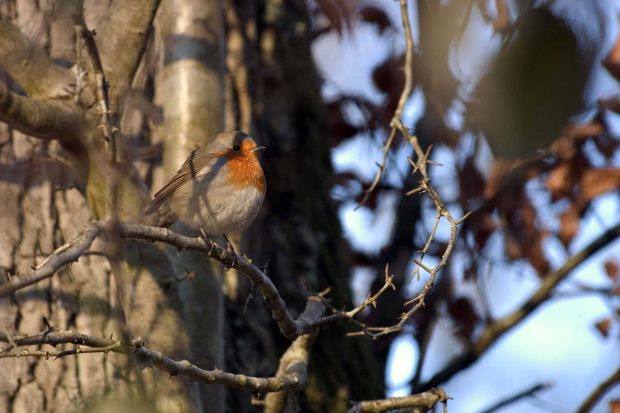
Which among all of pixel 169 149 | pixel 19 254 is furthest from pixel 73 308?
pixel 169 149

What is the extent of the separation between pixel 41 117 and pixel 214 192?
3.65ft

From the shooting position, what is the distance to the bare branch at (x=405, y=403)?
403 cm

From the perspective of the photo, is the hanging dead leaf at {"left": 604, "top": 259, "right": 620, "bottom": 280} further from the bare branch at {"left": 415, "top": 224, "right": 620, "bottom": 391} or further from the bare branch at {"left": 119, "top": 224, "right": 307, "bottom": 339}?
the bare branch at {"left": 119, "top": 224, "right": 307, "bottom": 339}

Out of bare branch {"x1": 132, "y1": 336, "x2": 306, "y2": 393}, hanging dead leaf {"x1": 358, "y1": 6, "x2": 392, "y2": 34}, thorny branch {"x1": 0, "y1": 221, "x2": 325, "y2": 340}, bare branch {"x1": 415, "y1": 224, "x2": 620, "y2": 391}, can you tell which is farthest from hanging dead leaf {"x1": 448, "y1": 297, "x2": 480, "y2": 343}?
bare branch {"x1": 132, "y1": 336, "x2": 306, "y2": 393}

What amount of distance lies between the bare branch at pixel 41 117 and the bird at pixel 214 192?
0.67m

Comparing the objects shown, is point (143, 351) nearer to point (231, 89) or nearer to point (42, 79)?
point (42, 79)

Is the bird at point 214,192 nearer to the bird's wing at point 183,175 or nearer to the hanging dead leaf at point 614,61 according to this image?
the bird's wing at point 183,175

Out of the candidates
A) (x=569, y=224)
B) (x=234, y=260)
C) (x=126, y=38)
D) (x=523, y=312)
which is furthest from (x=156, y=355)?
(x=569, y=224)

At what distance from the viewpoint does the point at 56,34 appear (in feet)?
15.0

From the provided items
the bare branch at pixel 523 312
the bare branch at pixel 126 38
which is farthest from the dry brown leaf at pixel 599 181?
the bare branch at pixel 126 38

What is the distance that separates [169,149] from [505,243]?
9.37 ft

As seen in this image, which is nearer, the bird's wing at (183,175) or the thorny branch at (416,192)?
the thorny branch at (416,192)

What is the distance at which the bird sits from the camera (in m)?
4.68

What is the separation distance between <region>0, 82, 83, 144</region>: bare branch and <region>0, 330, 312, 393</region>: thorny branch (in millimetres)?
984
